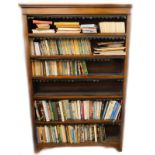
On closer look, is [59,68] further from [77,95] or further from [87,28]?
[87,28]

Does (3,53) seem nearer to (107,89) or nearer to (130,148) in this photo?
(107,89)

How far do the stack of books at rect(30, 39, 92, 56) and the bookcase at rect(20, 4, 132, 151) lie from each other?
0.04ft

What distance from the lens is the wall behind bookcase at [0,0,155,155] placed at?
2.35 meters

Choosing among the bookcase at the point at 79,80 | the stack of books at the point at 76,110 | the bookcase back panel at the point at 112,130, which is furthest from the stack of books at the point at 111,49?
the bookcase back panel at the point at 112,130

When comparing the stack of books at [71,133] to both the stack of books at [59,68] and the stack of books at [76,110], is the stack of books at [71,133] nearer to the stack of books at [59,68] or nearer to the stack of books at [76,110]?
the stack of books at [76,110]

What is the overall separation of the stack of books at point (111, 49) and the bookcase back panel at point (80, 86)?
451mm

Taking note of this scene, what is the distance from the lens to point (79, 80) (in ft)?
8.09

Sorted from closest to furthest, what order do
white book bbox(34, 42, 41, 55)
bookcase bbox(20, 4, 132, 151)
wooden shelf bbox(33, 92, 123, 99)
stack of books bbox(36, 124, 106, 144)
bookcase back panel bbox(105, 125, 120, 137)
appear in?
bookcase bbox(20, 4, 132, 151), white book bbox(34, 42, 41, 55), wooden shelf bbox(33, 92, 123, 99), stack of books bbox(36, 124, 106, 144), bookcase back panel bbox(105, 125, 120, 137)

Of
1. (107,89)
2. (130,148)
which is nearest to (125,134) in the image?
(130,148)

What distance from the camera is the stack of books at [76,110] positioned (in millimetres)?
2453

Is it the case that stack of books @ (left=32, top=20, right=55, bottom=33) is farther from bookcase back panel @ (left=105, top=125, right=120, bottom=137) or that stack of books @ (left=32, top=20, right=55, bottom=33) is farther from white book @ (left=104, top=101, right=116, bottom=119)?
bookcase back panel @ (left=105, top=125, right=120, bottom=137)

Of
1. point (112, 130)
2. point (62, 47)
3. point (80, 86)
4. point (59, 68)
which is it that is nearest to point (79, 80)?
point (80, 86)

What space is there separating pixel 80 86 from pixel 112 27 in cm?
84

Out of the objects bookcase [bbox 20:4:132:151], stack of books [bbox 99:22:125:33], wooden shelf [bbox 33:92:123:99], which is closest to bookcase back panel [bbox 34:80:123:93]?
bookcase [bbox 20:4:132:151]
